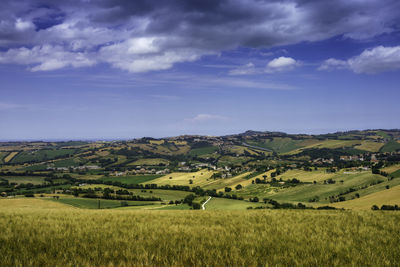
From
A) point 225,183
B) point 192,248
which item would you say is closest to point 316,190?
point 225,183

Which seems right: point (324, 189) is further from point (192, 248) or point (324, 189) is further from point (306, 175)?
point (192, 248)

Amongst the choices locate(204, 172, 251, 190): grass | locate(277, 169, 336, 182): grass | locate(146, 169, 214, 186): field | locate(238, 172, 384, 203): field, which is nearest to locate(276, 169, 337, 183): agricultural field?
locate(277, 169, 336, 182): grass

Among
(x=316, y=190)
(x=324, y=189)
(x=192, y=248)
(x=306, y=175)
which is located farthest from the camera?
(x=306, y=175)

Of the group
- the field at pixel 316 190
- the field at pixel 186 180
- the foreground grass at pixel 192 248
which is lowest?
the field at pixel 186 180

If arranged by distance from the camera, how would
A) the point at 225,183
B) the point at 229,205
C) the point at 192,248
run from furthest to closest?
1. the point at 225,183
2. the point at 229,205
3. the point at 192,248

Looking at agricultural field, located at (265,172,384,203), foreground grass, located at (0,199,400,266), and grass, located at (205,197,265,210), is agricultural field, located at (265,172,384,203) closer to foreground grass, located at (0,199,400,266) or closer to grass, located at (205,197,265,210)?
grass, located at (205,197,265,210)

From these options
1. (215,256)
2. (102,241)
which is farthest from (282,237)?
(102,241)

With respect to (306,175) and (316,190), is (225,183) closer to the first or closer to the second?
(306,175)

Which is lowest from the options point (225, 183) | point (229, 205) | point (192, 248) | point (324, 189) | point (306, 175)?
point (225, 183)

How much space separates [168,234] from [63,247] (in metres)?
2.93

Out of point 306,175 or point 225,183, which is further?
point 306,175

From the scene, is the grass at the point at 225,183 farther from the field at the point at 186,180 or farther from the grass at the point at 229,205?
the grass at the point at 229,205

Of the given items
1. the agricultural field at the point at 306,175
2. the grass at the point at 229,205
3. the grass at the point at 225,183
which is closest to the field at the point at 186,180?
the grass at the point at 225,183

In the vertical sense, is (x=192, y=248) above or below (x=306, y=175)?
above
